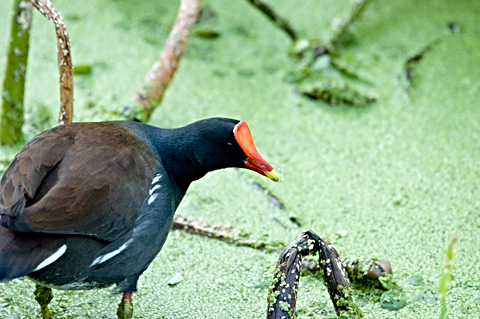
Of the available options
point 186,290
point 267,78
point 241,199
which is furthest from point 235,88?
point 186,290

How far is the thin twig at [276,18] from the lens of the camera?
3.89 m

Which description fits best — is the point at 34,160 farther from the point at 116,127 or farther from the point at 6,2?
the point at 6,2

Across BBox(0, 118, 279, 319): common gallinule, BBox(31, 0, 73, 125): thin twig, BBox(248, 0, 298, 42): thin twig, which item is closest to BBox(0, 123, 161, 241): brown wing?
BBox(0, 118, 279, 319): common gallinule

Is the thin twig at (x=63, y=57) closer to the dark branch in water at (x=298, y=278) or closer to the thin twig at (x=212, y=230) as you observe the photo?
the thin twig at (x=212, y=230)

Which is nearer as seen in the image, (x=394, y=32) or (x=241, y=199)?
(x=241, y=199)

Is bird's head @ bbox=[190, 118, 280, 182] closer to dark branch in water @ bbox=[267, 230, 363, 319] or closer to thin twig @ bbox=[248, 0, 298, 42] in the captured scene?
dark branch in water @ bbox=[267, 230, 363, 319]

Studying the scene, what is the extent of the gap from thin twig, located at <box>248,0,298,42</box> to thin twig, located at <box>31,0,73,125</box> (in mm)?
1997

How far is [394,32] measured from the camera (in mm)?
3900

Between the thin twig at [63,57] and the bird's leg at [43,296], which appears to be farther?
the thin twig at [63,57]

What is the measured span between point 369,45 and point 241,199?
5.77 ft

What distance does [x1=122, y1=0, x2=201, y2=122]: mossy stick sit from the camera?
114 inches

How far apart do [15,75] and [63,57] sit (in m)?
0.68

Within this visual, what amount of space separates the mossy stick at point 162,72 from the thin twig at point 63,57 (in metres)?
0.54

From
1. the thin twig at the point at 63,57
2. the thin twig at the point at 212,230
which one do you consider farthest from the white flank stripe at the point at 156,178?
the thin twig at the point at 63,57
